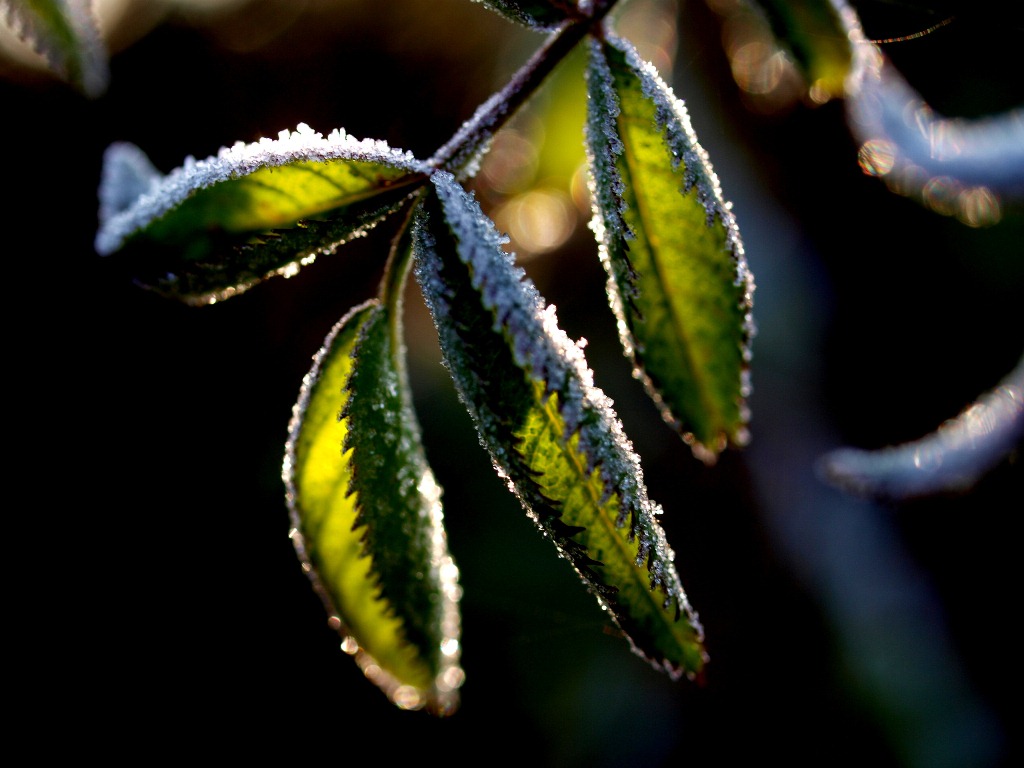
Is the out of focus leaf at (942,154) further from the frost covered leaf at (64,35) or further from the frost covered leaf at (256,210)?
the frost covered leaf at (64,35)

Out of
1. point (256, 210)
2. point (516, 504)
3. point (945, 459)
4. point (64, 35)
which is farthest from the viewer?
point (516, 504)

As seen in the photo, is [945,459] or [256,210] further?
[945,459]

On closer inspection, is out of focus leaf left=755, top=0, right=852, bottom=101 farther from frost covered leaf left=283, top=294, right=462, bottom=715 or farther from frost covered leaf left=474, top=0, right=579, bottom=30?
frost covered leaf left=283, top=294, right=462, bottom=715

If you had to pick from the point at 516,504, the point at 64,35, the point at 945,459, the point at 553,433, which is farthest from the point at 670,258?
the point at 516,504

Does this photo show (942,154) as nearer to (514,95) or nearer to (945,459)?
(945,459)

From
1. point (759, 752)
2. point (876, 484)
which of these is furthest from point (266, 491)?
point (876, 484)

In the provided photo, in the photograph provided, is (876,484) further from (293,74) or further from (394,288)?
(293,74)
